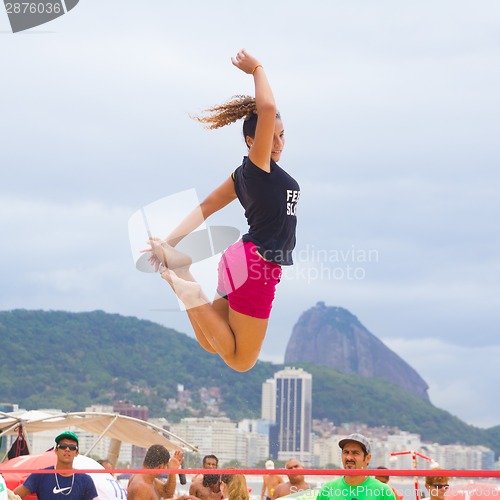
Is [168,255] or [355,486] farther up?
[168,255]

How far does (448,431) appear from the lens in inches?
5925

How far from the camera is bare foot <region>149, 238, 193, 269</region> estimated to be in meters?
6.70

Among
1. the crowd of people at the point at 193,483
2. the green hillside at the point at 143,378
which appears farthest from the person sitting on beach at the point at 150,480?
the green hillside at the point at 143,378

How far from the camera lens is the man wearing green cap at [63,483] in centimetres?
796

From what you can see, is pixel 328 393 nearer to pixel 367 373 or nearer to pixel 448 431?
pixel 448 431

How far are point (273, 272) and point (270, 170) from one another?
71cm

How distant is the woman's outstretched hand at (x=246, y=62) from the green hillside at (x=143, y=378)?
371 ft

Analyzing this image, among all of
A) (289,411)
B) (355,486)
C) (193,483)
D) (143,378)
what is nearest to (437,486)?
(355,486)

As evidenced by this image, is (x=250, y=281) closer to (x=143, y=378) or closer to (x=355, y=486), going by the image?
(x=355, y=486)

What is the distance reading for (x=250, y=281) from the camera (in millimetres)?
6730

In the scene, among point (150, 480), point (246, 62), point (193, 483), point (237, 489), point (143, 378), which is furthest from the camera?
point (143, 378)

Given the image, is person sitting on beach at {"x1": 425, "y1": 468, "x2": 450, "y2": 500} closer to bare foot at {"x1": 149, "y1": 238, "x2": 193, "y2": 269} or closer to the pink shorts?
the pink shorts

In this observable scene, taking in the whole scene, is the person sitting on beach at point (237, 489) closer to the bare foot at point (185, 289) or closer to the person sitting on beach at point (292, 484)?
the person sitting on beach at point (292, 484)

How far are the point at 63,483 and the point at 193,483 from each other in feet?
9.57
